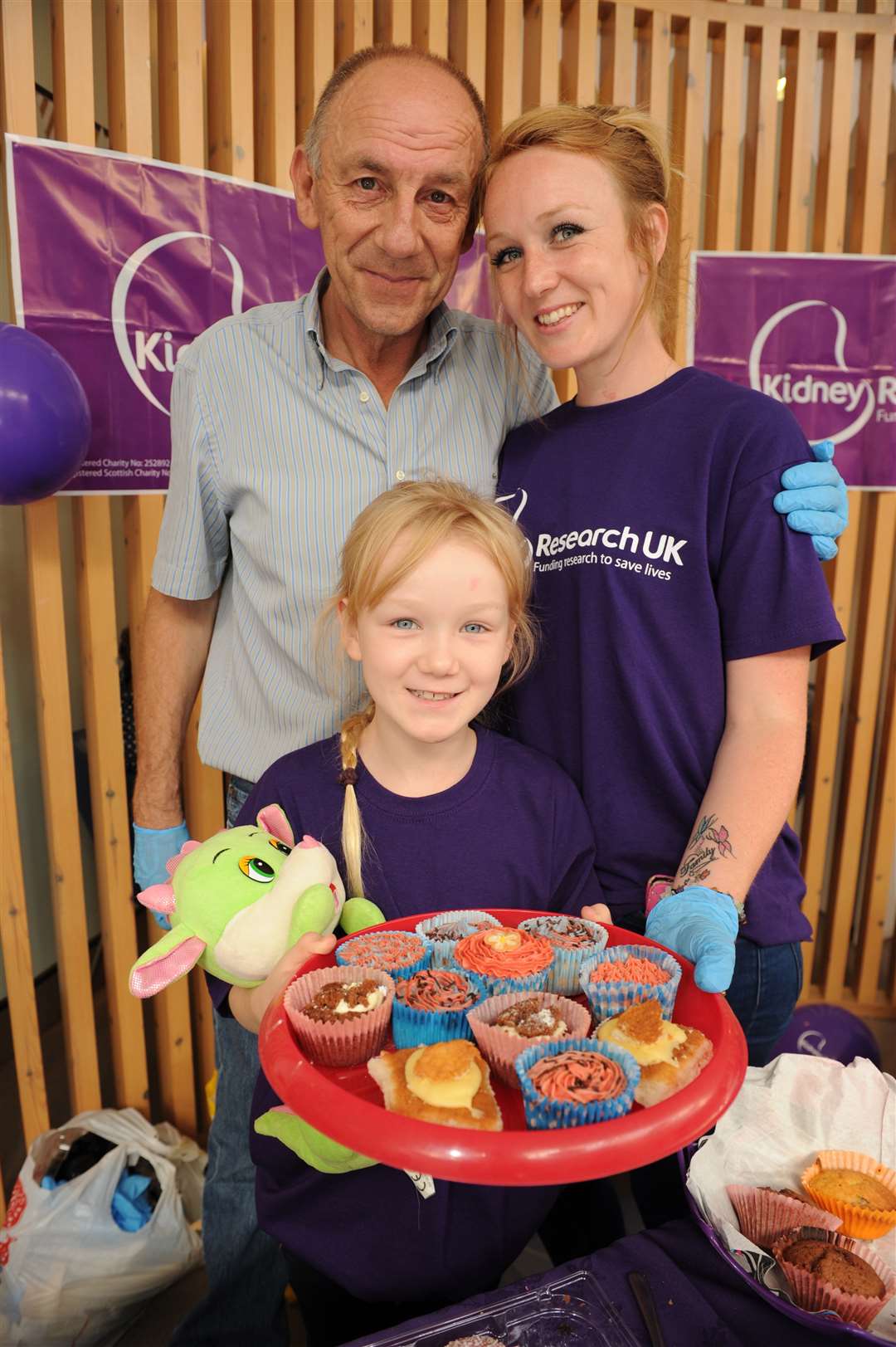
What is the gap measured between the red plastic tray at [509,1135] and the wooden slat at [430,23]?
2.89 meters

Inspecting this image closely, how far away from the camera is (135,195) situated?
2.37m

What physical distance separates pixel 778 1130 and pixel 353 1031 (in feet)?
2.12

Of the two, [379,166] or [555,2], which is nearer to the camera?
[379,166]

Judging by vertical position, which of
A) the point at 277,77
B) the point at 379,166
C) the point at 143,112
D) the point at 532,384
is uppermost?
the point at 277,77

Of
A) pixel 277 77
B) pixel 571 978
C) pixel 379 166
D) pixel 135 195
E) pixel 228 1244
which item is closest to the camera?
pixel 571 978

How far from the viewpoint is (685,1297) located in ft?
3.71

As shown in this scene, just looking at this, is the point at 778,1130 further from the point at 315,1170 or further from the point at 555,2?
the point at 555,2

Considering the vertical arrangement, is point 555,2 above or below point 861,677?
above

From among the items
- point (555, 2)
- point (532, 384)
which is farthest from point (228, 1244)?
point (555, 2)

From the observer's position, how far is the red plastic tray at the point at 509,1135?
0.88 m

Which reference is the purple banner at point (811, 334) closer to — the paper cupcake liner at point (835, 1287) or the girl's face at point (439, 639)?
the girl's face at point (439, 639)

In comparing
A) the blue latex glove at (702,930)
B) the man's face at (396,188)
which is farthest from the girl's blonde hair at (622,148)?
the blue latex glove at (702,930)

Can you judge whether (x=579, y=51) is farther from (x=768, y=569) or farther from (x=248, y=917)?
(x=248, y=917)

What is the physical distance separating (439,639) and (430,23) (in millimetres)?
2294
